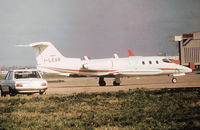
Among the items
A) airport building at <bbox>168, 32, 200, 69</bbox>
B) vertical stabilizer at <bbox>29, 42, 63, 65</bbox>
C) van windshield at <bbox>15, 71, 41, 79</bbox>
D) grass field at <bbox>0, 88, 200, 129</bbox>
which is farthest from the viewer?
airport building at <bbox>168, 32, 200, 69</bbox>

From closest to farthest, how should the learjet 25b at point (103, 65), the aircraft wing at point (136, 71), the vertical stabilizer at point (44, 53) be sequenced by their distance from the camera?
the aircraft wing at point (136, 71), the learjet 25b at point (103, 65), the vertical stabilizer at point (44, 53)

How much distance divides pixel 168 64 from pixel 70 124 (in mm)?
23863

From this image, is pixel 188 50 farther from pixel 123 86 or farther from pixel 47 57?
pixel 47 57

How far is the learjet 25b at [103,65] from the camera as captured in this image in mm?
30828

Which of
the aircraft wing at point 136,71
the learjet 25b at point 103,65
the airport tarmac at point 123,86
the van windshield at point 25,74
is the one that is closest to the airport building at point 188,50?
the airport tarmac at point 123,86

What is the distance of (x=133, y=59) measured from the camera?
3114 centimetres

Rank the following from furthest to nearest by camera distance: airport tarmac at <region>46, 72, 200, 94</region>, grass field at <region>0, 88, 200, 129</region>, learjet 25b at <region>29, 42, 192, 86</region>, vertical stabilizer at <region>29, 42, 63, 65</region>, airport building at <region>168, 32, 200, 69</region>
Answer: airport building at <region>168, 32, 200, 69</region> → vertical stabilizer at <region>29, 42, 63, 65</region> → learjet 25b at <region>29, 42, 192, 86</region> → airport tarmac at <region>46, 72, 200, 94</region> → grass field at <region>0, 88, 200, 129</region>

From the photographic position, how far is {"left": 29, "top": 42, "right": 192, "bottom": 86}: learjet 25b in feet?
101

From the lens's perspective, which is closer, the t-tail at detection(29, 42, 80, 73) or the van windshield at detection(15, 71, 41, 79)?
the van windshield at detection(15, 71, 41, 79)

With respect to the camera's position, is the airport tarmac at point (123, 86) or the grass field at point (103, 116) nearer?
the grass field at point (103, 116)

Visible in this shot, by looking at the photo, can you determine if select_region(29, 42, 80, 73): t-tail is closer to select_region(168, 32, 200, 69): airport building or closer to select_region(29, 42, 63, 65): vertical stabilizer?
select_region(29, 42, 63, 65): vertical stabilizer

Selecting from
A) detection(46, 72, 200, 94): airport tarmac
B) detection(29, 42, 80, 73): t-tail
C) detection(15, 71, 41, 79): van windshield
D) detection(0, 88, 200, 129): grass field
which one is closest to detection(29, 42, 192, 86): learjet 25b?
detection(29, 42, 80, 73): t-tail

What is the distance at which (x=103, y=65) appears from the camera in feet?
104

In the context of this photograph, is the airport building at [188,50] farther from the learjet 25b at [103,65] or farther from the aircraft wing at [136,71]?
the aircraft wing at [136,71]
